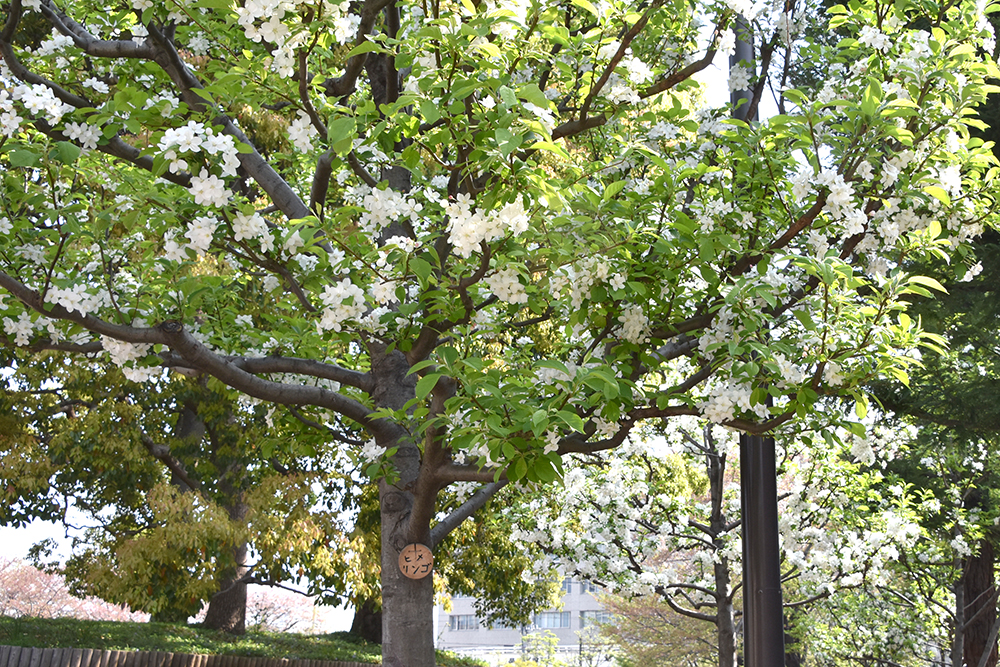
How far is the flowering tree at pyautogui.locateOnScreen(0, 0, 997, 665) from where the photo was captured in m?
3.18

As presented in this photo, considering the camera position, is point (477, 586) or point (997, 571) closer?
point (477, 586)

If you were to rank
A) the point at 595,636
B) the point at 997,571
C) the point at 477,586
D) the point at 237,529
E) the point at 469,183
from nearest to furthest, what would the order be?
the point at 469,183 → the point at 237,529 → the point at 477,586 → the point at 997,571 → the point at 595,636

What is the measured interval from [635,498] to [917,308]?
11.9ft

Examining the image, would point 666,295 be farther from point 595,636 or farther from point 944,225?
point 595,636

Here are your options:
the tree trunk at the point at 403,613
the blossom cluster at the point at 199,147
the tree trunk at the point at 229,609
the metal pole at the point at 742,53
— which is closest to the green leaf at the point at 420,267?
the blossom cluster at the point at 199,147

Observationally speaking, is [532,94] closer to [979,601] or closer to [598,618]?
[979,601]

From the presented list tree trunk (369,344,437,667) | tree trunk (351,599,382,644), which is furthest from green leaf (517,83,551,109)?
tree trunk (351,599,382,644)

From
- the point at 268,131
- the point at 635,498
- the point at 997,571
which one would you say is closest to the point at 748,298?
the point at 635,498

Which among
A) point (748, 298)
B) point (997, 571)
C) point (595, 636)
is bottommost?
point (595, 636)

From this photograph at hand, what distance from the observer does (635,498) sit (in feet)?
30.9

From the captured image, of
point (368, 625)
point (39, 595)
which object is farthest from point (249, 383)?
point (39, 595)

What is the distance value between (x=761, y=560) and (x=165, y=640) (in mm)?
8507

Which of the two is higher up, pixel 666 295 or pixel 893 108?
pixel 893 108

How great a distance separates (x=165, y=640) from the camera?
1034 centimetres
